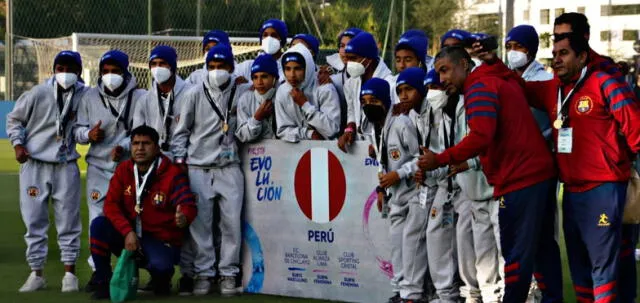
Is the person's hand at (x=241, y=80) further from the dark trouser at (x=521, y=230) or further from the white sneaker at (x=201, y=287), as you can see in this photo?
the dark trouser at (x=521, y=230)

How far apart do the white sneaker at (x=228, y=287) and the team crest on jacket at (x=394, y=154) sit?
189cm

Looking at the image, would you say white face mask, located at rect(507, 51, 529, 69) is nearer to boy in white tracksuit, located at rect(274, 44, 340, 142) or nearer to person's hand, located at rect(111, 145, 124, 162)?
boy in white tracksuit, located at rect(274, 44, 340, 142)

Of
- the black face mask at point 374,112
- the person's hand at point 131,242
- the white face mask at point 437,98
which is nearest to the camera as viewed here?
the white face mask at point 437,98

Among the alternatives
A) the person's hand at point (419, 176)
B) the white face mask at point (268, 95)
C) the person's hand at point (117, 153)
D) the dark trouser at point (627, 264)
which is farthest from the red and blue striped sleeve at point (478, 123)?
the person's hand at point (117, 153)

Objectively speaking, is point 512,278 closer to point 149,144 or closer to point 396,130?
point 396,130

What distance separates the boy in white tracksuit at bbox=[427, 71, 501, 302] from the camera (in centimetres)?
878

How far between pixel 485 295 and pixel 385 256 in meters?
0.98

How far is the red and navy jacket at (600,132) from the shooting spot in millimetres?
7617

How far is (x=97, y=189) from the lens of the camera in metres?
10.9

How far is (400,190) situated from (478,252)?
0.73m

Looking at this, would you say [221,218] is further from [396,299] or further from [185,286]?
[396,299]

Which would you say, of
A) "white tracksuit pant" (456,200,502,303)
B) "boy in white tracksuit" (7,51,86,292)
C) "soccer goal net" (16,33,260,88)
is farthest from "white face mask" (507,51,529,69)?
"soccer goal net" (16,33,260,88)

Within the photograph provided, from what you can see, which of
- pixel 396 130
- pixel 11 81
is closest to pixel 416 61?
pixel 396 130

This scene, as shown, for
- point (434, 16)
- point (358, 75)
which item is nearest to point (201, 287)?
point (358, 75)
